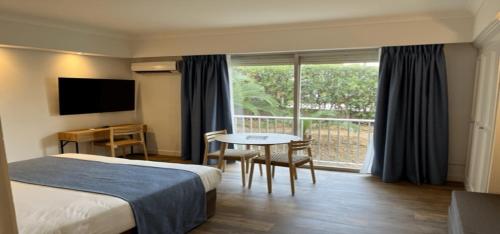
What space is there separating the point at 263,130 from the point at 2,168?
4962mm

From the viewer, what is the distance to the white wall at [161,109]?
572cm

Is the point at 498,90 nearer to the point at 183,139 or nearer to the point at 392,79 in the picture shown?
the point at 392,79

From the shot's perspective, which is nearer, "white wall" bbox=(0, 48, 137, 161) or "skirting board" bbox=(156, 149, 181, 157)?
"white wall" bbox=(0, 48, 137, 161)

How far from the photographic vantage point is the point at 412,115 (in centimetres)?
418

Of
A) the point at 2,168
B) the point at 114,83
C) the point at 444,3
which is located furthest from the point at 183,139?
the point at 2,168

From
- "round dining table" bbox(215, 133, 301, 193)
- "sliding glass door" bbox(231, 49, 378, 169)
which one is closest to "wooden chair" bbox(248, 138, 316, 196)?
"round dining table" bbox(215, 133, 301, 193)

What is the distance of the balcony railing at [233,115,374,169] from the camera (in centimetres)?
498

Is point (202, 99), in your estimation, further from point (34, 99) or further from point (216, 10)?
point (34, 99)

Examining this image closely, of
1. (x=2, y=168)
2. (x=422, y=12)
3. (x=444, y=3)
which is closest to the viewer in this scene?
(x=2, y=168)

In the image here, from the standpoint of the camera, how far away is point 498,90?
2.71 meters

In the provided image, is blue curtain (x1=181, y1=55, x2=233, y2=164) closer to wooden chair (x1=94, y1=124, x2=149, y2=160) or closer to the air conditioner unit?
the air conditioner unit

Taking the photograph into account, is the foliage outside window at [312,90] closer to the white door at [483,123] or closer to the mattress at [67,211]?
the white door at [483,123]

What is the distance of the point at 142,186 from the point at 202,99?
283cm

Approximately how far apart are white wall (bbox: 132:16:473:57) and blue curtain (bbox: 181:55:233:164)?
0.76 feet
